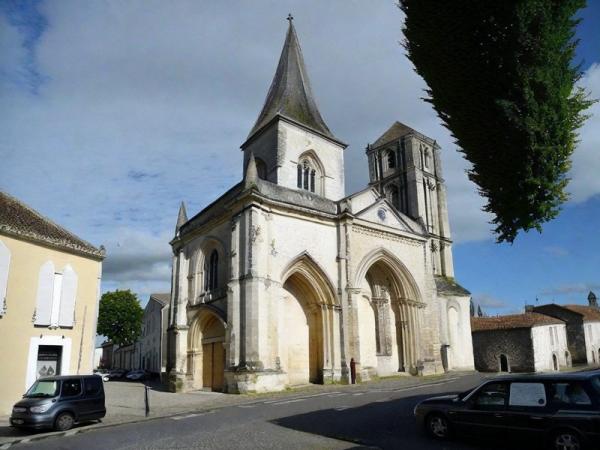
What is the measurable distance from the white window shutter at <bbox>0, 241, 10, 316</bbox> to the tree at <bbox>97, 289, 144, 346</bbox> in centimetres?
3616

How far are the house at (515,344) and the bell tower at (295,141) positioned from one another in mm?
18087

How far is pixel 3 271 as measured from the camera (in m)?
14.5

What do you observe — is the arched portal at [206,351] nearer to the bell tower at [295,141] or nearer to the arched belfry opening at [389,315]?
the arched belfry opening at [389,315]

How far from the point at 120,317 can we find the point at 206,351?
28.8 meters

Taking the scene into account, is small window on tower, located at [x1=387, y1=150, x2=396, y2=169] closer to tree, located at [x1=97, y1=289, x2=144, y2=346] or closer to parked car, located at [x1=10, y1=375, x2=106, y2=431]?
tree, located at [x1=97, y1=289, x2=144, y2=346]

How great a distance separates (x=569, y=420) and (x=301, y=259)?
15.7 metres

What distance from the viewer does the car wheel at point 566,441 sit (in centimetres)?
665

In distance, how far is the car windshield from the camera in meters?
11.8

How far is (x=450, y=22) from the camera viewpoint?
313 inches

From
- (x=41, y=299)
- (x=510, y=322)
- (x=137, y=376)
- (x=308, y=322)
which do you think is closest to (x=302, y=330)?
(x=308, y=322)

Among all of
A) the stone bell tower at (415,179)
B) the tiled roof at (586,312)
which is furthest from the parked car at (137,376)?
the tiled roof at (586,312)

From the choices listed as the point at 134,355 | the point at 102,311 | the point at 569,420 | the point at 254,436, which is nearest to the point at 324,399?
the point at 254,436

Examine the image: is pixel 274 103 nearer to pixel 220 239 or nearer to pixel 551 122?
pixel 220 239

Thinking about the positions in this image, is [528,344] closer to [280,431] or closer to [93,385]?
[280,431]
